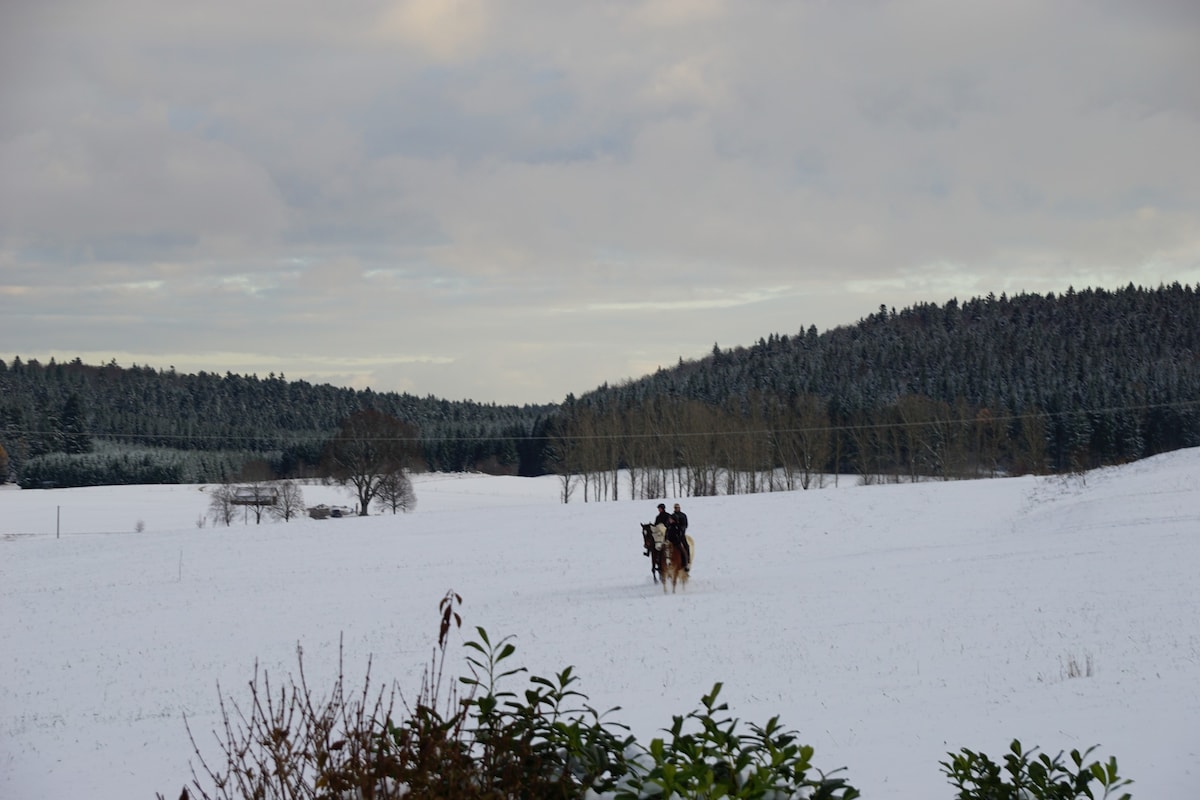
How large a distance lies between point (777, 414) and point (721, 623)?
7852 cm

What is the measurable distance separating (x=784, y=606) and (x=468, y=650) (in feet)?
20.7

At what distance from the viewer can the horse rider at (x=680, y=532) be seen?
22.9m

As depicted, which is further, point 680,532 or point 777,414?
point 777,414

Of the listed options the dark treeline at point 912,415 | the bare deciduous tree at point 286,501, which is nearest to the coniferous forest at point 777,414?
the dark treeline at point 912,415

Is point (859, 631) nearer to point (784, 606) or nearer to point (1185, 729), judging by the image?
point (784, 606)

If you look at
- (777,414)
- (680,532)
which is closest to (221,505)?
(777,414)

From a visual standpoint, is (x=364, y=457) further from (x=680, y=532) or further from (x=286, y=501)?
(x=680, y=532)

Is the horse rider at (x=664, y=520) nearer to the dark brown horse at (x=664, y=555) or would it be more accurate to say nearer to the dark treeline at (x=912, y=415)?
the dark brown horse at (x=664, y=555)

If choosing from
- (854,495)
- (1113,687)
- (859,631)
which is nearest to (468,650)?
(859,631)

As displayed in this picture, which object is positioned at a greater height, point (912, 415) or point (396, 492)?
point (912, 415)

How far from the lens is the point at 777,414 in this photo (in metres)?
95.0

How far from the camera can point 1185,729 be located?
28.3ft

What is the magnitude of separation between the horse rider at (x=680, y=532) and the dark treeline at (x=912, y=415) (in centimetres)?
6113

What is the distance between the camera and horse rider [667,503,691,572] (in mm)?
22875
